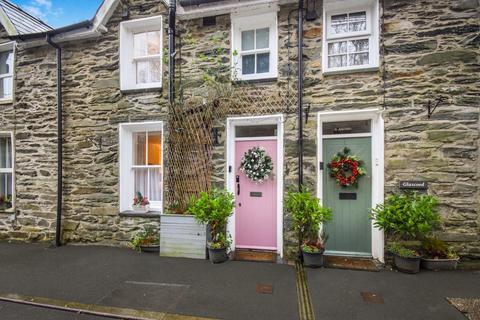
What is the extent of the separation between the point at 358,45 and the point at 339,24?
0.54 meters

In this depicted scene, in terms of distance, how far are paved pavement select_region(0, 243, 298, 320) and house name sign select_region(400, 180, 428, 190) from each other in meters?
2.36

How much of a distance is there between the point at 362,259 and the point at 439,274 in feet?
3.57

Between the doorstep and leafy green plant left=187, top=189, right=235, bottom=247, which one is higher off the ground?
leafy green plant left=187, top=189, right=235, bottom=247

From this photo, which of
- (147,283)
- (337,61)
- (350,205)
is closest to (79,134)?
(147,283)

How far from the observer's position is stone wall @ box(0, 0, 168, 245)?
5488mm

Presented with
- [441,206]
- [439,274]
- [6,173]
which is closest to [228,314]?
[439,274]

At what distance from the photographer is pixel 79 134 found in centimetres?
573

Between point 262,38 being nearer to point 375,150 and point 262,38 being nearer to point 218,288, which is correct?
point 375,150

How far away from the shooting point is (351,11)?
475 centimetres

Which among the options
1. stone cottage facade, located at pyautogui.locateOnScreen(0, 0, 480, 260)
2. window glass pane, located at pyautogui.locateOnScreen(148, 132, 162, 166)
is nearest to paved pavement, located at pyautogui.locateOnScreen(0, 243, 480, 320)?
stone cottage facade, located at pyautogui.locateOnScreen(0, 0, 480, 260)

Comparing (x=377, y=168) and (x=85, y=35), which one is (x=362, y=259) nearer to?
(x=377, y=168)

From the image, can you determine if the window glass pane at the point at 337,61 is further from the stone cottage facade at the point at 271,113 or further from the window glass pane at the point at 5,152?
the window glass pane at the point at 5,152

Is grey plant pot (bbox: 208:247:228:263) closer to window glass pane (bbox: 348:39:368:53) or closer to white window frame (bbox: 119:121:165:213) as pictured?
white window frame (bbox: 119:121:165:213)

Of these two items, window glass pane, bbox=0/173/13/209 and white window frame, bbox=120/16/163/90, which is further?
window glass pane, bbox=0/173/13/209
